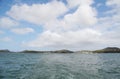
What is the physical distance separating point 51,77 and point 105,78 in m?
7.98

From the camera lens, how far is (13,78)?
24.1m

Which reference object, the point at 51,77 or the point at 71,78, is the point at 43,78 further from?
the point at 71,78

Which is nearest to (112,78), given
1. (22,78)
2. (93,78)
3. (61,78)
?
(93,78)

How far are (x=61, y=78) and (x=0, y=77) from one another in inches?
357

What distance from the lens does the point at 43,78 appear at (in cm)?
2388

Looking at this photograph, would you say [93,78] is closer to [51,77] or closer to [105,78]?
[105,78]

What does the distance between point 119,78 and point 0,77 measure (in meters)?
17.5

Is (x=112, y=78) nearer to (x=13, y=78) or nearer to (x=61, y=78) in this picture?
(x=61, y=78)

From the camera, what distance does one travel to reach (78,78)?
949 inches

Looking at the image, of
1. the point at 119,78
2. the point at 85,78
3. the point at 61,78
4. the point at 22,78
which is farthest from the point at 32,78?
the point at 119,78

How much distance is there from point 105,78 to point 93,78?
183 cm

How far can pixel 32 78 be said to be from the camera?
23.9m

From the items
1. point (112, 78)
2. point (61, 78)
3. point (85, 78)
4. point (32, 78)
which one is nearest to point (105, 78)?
point (112, 78)

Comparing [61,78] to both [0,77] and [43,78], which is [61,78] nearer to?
[43,78]
